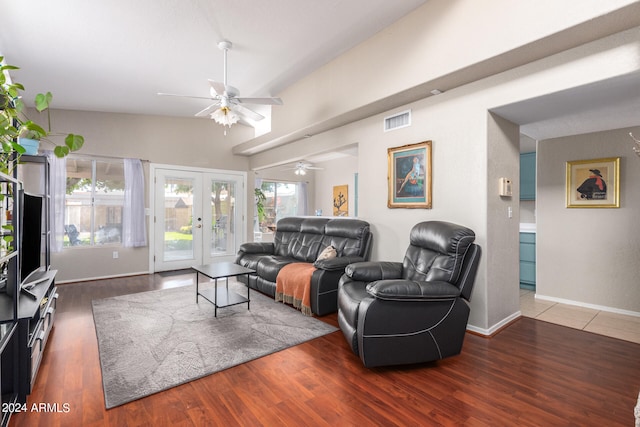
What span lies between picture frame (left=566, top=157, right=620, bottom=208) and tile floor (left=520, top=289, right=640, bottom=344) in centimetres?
123

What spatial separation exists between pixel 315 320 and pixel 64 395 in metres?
2.00

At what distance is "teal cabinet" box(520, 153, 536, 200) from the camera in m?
4.70

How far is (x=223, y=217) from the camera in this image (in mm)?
6531

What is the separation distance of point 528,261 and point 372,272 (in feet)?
9.93

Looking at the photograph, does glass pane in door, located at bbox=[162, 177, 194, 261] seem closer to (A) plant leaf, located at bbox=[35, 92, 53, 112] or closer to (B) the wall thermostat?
(A) plant leaf, located at bbox=[35, 92, 53, 112]

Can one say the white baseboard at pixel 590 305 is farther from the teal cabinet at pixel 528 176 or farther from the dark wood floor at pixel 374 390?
the teal cabinet at pixel 528 176

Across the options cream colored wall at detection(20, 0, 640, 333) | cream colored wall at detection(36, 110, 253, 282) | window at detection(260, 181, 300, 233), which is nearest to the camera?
cream colored wall at detection(20, 0, 640, 333)

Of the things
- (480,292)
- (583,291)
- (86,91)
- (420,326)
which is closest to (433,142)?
(480,292)

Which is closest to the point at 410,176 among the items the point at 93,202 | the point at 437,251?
the point at 437,251

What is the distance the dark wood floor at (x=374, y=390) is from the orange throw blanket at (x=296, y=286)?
0.65 m

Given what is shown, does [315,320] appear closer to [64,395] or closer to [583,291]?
[64,395]

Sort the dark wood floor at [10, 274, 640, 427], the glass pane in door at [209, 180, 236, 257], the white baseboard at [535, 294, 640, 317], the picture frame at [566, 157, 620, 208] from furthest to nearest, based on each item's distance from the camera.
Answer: the glass pane in door at [209, 180, 236, 257] → the picture frame at [566, 157, 620, 208] → the white baseboard at [535, 294, 640, 317] → the dark wood floor at [10, 274, 640, 427]

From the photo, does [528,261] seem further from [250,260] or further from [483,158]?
[250,260]

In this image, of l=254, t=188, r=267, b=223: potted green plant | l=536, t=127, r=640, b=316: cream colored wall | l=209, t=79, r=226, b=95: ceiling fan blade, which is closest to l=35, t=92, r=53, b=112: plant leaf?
l=209, t=79, r=226, b=95: ceiling fan blade
